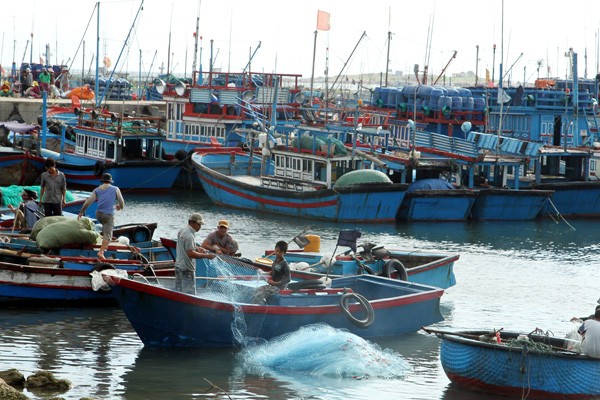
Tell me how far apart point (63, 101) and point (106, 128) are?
20295 millimetres

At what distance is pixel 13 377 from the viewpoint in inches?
634

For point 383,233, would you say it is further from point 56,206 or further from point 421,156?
point 56,206

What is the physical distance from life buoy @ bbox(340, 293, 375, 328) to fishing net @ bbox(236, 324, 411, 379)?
407 mm

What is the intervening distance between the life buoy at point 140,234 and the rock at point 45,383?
931cm

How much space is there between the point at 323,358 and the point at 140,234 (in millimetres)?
8882

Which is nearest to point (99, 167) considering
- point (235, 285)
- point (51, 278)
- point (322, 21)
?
point (322, 21)

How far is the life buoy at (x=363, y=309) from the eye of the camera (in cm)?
1866

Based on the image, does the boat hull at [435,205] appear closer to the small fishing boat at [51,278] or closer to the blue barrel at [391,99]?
the blue barrel at [391,99]

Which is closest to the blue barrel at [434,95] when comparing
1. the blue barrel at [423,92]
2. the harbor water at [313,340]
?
the blue barrel at [423,92]

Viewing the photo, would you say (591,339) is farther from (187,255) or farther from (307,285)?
(187,255)

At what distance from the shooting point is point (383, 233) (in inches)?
1506

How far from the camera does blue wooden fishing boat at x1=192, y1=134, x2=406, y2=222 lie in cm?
3984

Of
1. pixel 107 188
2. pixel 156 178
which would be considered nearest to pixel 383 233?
pixel 156 178

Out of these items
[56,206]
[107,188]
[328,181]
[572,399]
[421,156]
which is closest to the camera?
[572,399]
